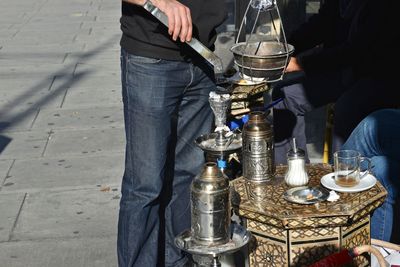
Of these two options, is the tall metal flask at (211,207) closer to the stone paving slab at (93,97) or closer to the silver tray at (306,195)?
the silver tray at (306,195)

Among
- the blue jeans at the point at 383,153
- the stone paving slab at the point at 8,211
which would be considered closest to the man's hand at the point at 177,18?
the blue jeans at the point at 383,153

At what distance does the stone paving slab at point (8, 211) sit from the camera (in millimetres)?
5152

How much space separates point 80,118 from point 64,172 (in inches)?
62.5

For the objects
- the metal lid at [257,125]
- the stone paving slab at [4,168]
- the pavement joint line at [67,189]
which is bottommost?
the stone paving slab at [4,168]

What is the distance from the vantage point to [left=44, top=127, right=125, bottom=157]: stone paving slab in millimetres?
6754

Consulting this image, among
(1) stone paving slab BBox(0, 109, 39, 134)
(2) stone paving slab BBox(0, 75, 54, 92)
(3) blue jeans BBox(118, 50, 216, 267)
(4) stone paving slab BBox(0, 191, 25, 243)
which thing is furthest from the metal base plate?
(2) stone paving slab BBox(0, 75, 54, 92)

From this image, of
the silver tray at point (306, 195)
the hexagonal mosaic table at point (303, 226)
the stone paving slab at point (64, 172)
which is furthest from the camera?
the stone paving slab at point (64, 172)

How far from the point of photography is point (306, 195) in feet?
11.4

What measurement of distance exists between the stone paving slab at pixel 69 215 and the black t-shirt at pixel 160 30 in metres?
1.80

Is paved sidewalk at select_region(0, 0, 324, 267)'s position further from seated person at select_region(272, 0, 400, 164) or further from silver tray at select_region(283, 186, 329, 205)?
silver tray at select_region(283, 186, 329, 205)

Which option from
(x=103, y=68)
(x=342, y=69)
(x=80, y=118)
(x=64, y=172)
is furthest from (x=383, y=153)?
(x=103, y=68)

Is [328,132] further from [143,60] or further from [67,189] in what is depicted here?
[143,60]

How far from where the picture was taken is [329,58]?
4477 millimetres

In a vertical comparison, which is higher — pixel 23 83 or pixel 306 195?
pixel 306 195
